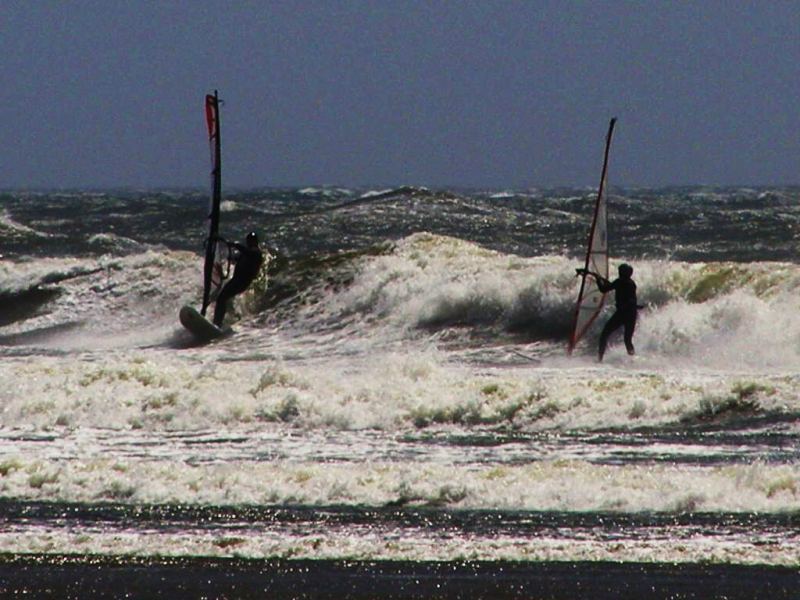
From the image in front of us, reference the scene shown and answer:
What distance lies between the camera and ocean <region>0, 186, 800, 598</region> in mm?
8359

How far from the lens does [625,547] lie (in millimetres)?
8602

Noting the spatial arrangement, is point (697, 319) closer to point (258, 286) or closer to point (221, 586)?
point (258, 286)

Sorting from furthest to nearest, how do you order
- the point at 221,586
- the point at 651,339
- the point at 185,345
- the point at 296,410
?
the point at 185,345, the point at 651,339, the point at 296,410, the point at 221,586

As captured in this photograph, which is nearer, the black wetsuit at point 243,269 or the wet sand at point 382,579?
the wet sand at point 382,579

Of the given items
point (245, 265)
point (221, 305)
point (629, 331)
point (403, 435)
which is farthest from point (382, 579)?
point (221, 305)

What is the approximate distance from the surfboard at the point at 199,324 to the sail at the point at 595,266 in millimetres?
6171

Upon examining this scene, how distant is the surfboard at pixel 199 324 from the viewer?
23812mm

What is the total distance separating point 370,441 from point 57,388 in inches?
168

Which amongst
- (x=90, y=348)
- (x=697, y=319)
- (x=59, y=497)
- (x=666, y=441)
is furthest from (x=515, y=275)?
(x=59, y=497)

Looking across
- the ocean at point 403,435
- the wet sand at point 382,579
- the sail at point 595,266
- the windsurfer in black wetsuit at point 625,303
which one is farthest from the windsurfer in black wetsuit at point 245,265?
the wet sand at point 382,579

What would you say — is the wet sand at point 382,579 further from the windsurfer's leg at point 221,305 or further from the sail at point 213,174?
the windsurfer's leg at point 221,305

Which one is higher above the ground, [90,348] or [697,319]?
[697,319]

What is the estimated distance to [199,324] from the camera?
78.5ft

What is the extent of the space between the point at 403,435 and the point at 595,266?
730 centimetres
